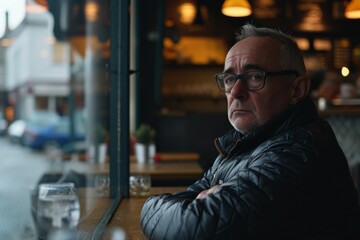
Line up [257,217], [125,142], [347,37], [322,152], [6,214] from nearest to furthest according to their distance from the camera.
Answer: [257,217] → [322,152] → [6,214] → [125,142] → [347,37]

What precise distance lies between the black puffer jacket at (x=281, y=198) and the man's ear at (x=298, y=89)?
2.8 inches

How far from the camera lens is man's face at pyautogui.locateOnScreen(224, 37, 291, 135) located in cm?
152

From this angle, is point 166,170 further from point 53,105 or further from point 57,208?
point 53,105

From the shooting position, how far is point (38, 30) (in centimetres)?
1424

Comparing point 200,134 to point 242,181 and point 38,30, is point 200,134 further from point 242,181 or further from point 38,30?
point 38,30

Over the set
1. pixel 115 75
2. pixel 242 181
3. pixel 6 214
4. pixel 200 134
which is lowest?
pixel 200 134

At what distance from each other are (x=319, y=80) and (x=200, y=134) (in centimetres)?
228

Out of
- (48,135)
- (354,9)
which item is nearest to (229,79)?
(354,9)

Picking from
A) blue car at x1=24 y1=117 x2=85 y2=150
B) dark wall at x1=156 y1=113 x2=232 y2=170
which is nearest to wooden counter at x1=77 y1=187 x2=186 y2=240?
dark wall at x1=156 y1=113 x2=232 y2=170

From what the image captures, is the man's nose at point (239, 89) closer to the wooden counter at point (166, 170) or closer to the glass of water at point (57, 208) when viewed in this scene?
the glass of water at point (57, 208)

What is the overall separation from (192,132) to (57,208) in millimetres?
5242

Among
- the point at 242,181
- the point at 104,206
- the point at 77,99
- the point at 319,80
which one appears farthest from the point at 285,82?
the point at 77,99

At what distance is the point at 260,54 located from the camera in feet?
5.00

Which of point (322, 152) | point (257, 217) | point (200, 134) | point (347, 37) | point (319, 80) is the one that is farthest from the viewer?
point (347, 37)
